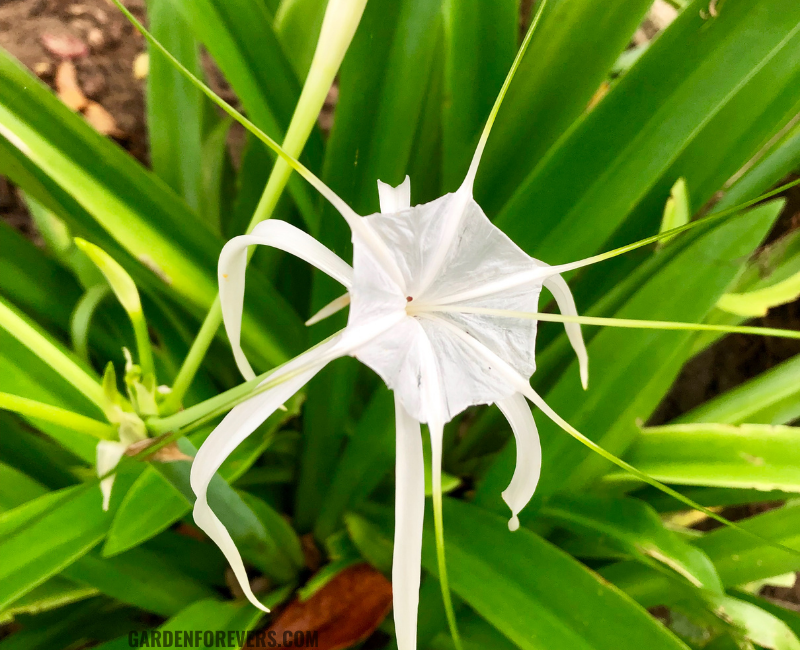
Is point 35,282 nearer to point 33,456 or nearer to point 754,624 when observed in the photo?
point 33,456

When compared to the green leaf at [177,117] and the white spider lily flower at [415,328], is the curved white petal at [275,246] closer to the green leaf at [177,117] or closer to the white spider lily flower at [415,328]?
the white spider lily flower at [415,328]

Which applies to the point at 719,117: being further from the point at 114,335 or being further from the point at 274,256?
the point at 114,335

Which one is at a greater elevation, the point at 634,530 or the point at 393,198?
the point at 393,198

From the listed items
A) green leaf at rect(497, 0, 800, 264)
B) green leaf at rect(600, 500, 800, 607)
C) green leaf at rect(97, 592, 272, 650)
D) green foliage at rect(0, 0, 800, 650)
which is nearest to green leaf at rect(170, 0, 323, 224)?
green foliage at rect(0, 0, 800, 650)

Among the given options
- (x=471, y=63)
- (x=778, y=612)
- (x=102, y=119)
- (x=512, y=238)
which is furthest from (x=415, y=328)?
(x=102, y=119)

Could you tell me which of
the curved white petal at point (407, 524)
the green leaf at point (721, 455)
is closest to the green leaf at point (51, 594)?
the curved white petal at point (407, 524)

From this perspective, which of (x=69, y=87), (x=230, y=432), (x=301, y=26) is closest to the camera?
(x=230, y=432)

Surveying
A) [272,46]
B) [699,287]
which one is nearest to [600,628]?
[699,287]

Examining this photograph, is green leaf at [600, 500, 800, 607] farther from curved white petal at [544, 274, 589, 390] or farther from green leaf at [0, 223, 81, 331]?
green leaf at [0, 223, 81, 331]
